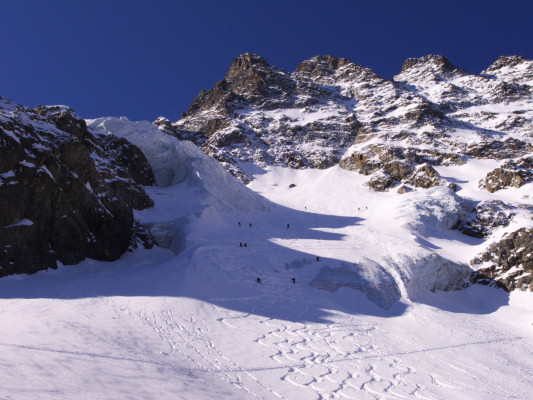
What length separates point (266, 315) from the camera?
1936cm

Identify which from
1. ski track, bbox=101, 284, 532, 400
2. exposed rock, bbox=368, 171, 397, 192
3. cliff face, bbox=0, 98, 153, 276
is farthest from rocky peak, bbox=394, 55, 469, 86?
ski track, bbox=101, 284, 532, 400

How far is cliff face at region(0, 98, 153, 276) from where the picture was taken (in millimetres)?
24156

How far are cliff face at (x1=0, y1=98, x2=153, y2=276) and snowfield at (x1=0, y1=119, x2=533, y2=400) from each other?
1.64m

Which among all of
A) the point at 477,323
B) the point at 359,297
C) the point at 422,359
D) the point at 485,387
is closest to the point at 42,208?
the point at 359,297

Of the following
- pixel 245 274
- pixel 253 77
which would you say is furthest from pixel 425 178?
pixel 253 77

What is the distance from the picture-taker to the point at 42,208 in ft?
84.4

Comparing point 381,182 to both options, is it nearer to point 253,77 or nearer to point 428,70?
point 253,77

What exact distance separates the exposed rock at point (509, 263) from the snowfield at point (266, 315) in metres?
1.11

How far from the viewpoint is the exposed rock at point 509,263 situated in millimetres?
30562

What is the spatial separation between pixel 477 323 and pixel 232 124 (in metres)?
76.8

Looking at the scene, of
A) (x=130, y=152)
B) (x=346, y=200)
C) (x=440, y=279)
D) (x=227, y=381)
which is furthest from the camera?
(x=346, y=200)

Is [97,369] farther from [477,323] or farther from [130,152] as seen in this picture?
[130,152]

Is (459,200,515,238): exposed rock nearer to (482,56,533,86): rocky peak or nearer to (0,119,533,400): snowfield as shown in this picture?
(0,119,533,400): snowfield

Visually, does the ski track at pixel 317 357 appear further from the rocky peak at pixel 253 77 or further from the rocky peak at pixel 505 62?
the rocky peak at pixel 505 62
